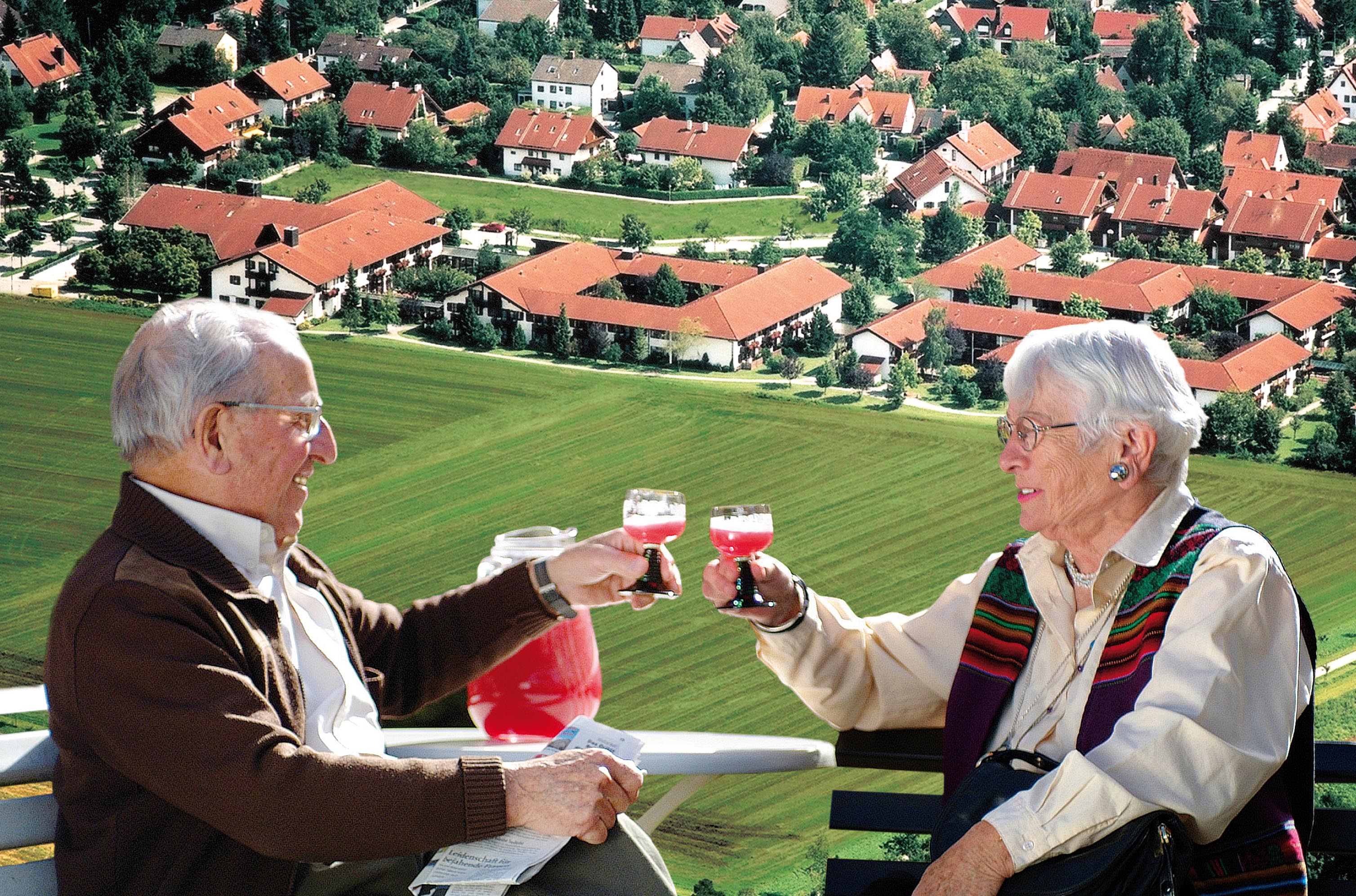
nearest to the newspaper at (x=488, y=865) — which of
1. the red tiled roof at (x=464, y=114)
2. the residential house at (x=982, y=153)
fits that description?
the residential house at (x=982, y=153)

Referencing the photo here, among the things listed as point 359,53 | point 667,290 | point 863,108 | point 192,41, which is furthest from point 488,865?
point 359,53

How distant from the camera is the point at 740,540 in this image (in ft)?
5.76

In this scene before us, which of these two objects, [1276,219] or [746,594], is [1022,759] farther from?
[1276,219]

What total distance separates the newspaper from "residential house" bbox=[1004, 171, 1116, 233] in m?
20.7

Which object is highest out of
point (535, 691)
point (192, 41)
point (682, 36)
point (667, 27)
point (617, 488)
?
point (535, 691)

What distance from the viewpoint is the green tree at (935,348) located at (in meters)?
17.5

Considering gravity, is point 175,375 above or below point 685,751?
above

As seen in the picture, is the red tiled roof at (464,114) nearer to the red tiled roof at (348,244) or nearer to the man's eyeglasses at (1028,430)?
the red tiled roof at (348,244)

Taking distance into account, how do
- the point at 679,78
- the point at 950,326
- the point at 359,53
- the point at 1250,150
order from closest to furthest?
the point at 950,326 < the point at 1250,150 < the point at 679,78 < the point at 359,53

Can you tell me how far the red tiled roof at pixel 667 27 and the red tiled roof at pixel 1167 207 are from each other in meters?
6.79

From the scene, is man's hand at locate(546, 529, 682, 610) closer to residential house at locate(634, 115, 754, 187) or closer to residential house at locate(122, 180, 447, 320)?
residential house at locate(122, 180, 447, 320)

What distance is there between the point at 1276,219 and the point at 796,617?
21.1 m

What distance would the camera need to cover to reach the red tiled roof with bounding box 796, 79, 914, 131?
23266 mm

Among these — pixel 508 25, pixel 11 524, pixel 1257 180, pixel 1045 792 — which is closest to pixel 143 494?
pixel 1045 792
